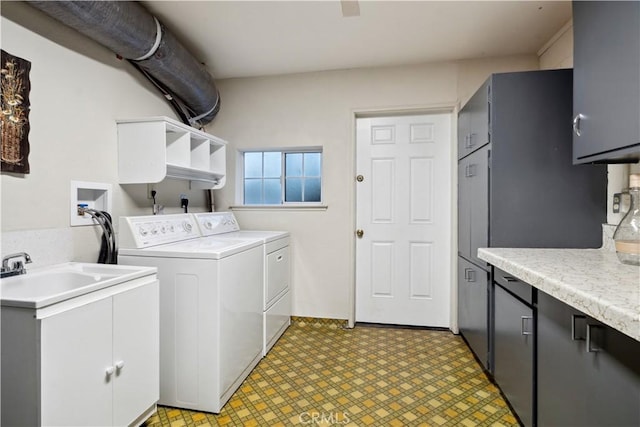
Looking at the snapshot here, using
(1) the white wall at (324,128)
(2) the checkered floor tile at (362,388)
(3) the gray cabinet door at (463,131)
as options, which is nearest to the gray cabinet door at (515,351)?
(2) the checkered floor tile at (362,388)

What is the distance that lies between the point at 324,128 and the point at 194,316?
2.04 meters

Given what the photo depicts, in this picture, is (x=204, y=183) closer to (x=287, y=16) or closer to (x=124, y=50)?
(x=124, y=50)

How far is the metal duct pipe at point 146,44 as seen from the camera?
5.40 ft

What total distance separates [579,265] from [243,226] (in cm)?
268

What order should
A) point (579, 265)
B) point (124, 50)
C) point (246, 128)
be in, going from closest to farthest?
1. point (579, 265)
2. point (124, 50)
3. point (246, 128)

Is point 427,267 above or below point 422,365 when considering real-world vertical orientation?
above

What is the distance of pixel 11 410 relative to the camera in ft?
3.69

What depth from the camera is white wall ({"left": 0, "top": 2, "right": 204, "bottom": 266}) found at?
1553 millimetres

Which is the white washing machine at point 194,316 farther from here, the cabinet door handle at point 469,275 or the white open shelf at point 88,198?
the cabinet door handle at point 469,275

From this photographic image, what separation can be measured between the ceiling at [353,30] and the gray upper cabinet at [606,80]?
0.85m

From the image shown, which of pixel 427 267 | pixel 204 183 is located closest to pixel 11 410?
pixel 204 183

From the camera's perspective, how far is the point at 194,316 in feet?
5.88

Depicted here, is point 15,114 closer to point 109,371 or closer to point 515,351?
point 109,371

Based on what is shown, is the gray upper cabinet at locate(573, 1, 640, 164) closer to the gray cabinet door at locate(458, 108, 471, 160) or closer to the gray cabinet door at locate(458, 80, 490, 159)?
the gray cabinet door at locate(458, 80, 490, 159)
